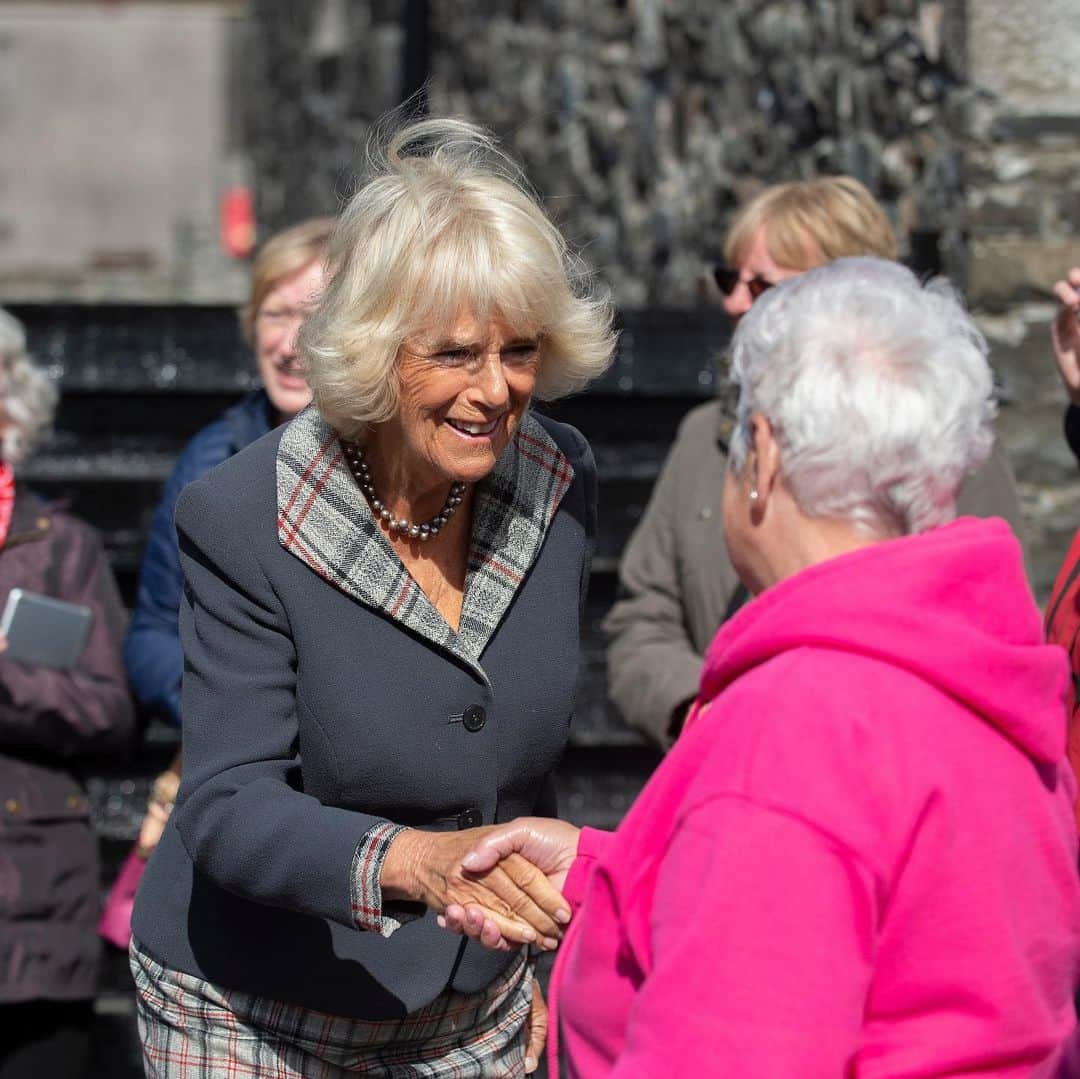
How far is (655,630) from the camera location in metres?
3.68

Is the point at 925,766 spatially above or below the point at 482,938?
above

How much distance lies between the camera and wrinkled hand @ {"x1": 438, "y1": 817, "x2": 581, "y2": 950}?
7.19ft

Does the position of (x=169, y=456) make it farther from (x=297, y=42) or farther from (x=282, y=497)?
(x=297, y=42)

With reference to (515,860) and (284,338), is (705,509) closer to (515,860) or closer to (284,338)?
(284,338)

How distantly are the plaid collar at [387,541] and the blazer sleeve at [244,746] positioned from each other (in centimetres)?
9

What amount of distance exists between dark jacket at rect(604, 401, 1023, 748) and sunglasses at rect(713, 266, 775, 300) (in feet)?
0.83

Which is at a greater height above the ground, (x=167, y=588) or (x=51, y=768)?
(x=167, y=588)

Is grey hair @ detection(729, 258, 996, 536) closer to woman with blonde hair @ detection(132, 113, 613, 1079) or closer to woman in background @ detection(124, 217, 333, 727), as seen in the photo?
woman with blonde hair @ detection(132, 113, 613, 1079)

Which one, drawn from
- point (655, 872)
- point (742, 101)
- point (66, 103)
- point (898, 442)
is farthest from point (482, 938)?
point (66, 103)

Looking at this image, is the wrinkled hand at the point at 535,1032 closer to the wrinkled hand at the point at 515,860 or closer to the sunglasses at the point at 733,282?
the wrinkled hand at the point at 515,860

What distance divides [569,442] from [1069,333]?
122 cm

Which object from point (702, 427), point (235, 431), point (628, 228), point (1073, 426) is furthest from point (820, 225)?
point (628, 228)

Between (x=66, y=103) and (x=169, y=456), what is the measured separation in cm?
1756

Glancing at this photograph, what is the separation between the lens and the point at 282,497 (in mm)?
2438
